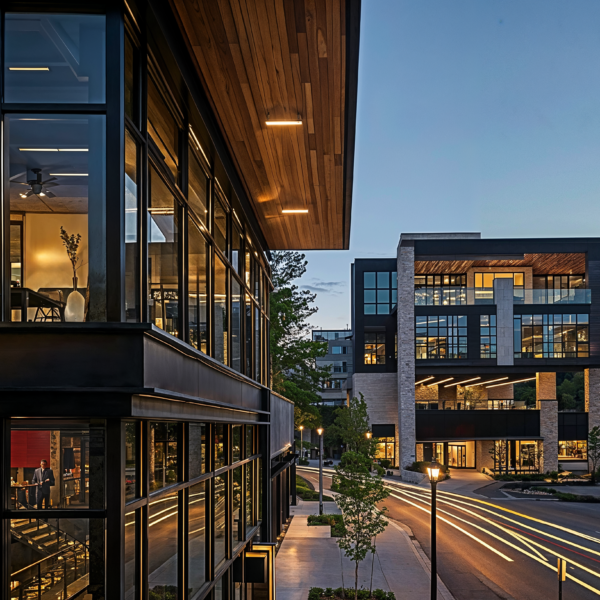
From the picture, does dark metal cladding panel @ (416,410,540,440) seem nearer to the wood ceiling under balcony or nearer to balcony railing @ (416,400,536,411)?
balcony railing @ (416,400,536,411)

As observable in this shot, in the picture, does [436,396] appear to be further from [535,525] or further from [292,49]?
[292,49]

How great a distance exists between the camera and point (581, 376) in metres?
111

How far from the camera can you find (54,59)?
606 centimetres

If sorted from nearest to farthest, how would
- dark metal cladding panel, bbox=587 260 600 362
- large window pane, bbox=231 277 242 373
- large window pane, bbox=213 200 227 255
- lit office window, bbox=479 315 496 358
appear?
large window pane, bbox=213 200 227 255
large window pane, bbox=231 277 242 373
lit office window, bbox=479 315 496 358
dark metal cladding panel, bbox=587 260 600 362

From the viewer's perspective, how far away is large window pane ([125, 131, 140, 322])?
20.8 ft

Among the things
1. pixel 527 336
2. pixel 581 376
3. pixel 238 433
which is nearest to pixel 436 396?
pixel 527 336

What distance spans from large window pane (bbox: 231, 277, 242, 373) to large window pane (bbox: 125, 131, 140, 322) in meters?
7.18

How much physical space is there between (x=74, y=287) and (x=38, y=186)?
0.94 meters

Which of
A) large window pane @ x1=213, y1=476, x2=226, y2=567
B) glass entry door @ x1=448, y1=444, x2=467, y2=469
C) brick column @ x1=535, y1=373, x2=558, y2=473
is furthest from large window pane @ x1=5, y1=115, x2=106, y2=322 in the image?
glass entry door @ x1=448, y1=444, x2=467, y2=469

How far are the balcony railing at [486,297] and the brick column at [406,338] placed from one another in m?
1.37

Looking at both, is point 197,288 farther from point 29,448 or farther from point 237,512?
point 237,512

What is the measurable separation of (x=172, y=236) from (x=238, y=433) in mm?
7150

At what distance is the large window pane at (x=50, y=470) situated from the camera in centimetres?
570

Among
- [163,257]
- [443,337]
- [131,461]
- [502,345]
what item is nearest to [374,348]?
[443,337]
